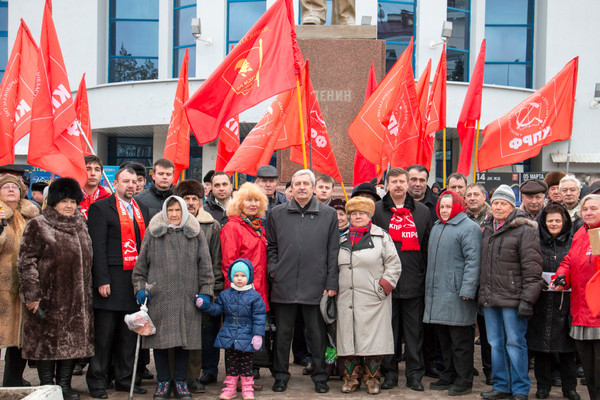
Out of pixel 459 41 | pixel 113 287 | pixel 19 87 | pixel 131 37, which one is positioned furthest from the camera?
pixel 131 37

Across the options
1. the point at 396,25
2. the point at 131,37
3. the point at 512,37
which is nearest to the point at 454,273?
the point at 396,25

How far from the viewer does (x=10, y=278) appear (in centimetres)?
557

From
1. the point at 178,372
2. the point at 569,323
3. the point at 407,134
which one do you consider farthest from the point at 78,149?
the point at 569,323

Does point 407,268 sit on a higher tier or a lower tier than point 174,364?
higher

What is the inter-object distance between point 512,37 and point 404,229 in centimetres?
1932

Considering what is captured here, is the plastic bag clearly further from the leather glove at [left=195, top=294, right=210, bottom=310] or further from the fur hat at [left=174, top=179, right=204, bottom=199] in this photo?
the fur hat at [left=174, top=179, right=204, bottom=199]

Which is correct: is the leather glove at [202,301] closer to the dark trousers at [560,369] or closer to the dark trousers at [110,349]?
the dark trousers at [110,349]

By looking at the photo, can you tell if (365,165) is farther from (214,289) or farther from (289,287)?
(214,289)

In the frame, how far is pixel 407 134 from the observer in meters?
8.43

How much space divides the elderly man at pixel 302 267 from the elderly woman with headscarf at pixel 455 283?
956 mm

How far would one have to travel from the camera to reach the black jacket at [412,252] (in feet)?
20.2

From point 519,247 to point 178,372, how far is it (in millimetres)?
3223

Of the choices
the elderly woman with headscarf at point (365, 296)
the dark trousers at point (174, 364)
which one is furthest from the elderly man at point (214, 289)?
the elderly woman with headscarf at point (365, 296)

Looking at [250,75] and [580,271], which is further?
[250,75]
